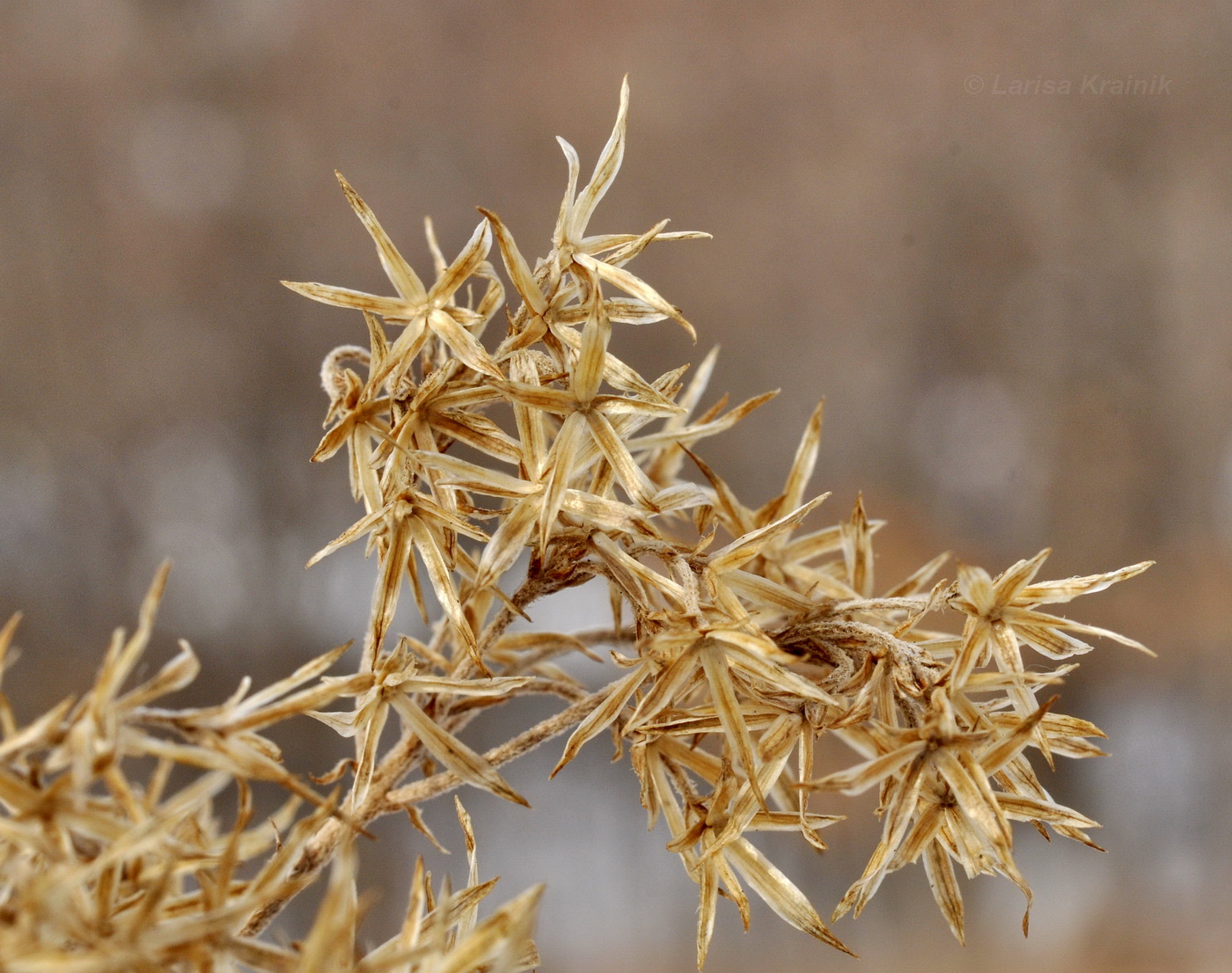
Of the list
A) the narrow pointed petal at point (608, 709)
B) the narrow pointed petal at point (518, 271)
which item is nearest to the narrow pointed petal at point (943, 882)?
the narrow pointed petal at point (608, 709)

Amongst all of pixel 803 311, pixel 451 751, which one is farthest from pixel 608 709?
pixel 803 311

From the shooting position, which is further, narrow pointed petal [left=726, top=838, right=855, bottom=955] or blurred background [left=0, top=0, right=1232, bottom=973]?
blurred background [left=0, top=0, right=1232, bottom=973]

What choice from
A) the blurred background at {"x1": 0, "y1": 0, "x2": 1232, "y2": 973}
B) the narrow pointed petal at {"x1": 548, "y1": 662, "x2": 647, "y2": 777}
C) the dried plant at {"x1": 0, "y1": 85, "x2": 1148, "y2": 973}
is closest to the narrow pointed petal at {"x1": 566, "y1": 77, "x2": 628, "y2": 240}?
the dried plant at {"x1": 0, "y1": 85, "x2": 1148, "y2": 973}

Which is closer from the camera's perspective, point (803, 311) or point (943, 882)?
point (943, 882)

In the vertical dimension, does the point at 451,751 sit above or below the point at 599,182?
below

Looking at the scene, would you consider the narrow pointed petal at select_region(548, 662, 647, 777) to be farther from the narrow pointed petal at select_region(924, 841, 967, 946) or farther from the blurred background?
the blurred background

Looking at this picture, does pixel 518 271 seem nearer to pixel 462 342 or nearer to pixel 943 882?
pixel 462 342

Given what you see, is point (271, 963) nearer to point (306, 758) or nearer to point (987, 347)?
point (306, 758)
